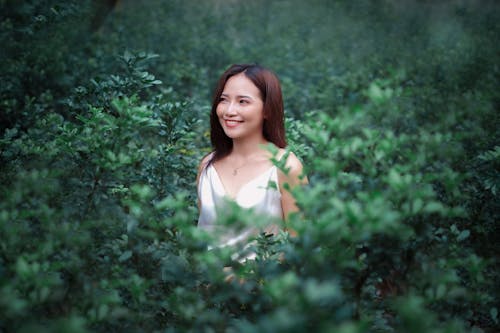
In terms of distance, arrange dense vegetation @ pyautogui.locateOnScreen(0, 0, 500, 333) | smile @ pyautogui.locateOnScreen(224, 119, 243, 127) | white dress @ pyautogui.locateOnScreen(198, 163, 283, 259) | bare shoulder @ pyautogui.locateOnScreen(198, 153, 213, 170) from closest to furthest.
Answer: dense vegetation @ pyautogui.locateOnScreen(0, 0, 500, 333) → white dress @ pyautogui.locateOnScreen(198, 163, 283, 259) → smile @ pyautogui.locateOnScreen(224, 119, 243, 127) → bare shoulder @ pyautogui.locateOnScreen(198, 153, 213, 170)

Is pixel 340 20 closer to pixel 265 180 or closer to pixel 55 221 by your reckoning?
pixel 265 180

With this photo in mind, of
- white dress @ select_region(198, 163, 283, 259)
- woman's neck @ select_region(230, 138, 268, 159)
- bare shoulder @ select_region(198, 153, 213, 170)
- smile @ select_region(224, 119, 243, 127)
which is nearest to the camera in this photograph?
white dress @ select_region(198, 163, 283, 259)

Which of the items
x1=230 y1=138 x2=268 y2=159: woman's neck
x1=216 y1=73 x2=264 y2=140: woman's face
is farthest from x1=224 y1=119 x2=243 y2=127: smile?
x1=230 y1=138 x2=268 y2=159: woman's neck

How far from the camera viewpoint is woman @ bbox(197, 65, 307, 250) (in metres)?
2.57

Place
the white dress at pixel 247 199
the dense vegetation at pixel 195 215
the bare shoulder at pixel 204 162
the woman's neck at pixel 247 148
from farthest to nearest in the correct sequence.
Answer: the bare shoulder at pixel 204 162 → the woman's neck at pixel 247 148 → the white dress at pixel 247 199 → the dense vegetation at pixel 195 215

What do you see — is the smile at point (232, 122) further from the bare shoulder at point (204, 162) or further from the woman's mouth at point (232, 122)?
the bare shoulder at point (204, 162)

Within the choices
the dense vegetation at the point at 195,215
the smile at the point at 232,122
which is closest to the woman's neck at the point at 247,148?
the smile at the point at 232,122

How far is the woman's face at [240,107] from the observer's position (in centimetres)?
264

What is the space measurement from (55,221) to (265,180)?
A: 117 centimetres

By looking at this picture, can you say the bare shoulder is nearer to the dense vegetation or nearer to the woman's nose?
the dense vegetation

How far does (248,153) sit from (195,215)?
474mm

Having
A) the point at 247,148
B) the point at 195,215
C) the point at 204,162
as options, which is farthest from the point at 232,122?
the point at 195,215

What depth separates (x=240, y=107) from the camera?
2645 mm

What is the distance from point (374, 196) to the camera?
1489mm
